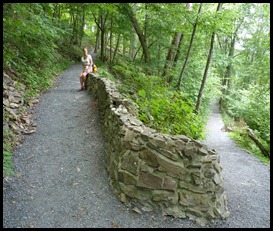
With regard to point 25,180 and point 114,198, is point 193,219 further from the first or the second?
point 25,180

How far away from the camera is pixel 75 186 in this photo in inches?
144

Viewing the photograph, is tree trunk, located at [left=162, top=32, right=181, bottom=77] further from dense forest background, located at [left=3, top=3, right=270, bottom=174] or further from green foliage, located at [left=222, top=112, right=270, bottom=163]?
green foliage, located at [left=222, top=112, right=270, bottom=163]

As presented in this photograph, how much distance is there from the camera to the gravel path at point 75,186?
3115 mm

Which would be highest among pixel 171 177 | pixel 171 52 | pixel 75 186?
pixel 171 52

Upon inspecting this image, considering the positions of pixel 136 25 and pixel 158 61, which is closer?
pixel 136 25

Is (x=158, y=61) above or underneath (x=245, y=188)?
above

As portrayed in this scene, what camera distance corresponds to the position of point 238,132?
10859 mm

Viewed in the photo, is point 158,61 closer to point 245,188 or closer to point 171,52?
point 171,52

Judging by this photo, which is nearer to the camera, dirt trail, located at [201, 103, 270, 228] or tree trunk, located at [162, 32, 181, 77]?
dirt trail, located at [201, 103, 270, 228]

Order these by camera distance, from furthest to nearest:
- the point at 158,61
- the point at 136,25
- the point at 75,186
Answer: the point at 158,61 → the point at 136,25 → the point at 75,186

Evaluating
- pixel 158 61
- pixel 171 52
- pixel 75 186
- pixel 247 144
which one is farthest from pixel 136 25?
pixel 75 186

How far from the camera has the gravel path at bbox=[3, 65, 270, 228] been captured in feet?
10.2

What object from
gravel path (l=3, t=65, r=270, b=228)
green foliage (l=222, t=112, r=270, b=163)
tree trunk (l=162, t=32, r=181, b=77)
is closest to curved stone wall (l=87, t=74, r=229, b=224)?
gravel path (l=3, t=65, r=270, b=228)

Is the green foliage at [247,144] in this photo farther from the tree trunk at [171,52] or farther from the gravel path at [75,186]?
the tree trunk at [171,52]
